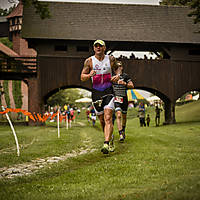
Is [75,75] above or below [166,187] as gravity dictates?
above

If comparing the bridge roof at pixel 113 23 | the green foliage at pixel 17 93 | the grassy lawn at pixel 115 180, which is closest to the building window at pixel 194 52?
the bridge roof at pixel 113 23

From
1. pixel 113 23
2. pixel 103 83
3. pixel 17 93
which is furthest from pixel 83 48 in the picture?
pixel 103 83

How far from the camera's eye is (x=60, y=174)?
5.68 m

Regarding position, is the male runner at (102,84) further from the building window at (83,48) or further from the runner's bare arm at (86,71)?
the building window at (83,48)

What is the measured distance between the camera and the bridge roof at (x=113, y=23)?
27391 millimetres

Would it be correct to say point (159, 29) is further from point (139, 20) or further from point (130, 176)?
point (130, 176)

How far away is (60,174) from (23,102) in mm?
41727

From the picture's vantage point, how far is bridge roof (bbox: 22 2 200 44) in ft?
89.9

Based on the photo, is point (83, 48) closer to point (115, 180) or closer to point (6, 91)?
point (6, 91)

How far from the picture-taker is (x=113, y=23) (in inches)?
1142

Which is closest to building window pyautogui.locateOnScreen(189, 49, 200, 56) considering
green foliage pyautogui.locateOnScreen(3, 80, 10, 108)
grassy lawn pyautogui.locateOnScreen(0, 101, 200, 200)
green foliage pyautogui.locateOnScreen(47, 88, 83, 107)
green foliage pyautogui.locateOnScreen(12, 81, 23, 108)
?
green foliage pyautogui.locateOnScreen(3, 80, 10, 108)

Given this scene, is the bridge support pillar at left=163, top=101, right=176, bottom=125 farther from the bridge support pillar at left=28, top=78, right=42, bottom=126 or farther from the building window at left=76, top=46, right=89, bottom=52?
the bridge support pillar at left=28, top=78, right=42, bottom=126

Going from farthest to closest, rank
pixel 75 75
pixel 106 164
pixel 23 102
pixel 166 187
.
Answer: pixel 23 102
pixel 75 75
pixel 106 164
pixel 166 187

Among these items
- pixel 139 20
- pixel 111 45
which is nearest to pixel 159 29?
pixel 139 20
